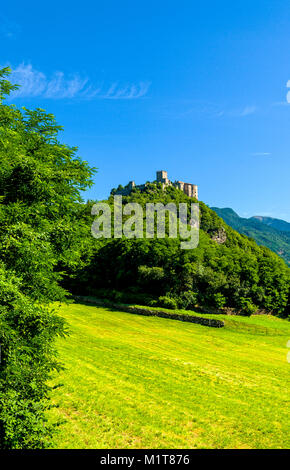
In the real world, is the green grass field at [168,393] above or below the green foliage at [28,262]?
below

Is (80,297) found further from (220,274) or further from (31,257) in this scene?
(31,257)

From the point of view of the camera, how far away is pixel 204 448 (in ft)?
33.1

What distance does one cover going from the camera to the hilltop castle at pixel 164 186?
470 ft

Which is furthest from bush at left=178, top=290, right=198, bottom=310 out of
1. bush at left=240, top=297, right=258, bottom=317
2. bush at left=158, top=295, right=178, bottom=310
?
bush at left=240, top=297, right=258, bottom=317

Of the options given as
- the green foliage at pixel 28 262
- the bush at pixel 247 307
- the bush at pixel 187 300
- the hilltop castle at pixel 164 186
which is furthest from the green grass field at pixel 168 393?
the hilltop castle at pixel 164 186

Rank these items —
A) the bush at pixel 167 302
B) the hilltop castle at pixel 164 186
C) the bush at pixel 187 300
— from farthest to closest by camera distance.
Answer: the hilltop castle at pixel 164 186, the bush at pixel 187 300, the bush at pixel 167 302

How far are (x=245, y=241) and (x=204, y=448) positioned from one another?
108611 millimetres

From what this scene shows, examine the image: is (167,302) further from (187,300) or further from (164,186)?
(164,186)

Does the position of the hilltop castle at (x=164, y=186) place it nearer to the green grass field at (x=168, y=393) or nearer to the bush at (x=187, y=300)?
the bush at (x=187, y=300)

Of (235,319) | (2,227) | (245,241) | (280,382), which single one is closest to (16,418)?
(2,227)

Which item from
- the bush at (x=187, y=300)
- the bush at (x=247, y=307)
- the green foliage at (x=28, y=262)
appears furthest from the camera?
the bush at (x=187, y=300)

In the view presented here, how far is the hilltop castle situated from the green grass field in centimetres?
11884

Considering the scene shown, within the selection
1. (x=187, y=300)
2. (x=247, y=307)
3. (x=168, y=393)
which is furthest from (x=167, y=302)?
(x=168, y=393)

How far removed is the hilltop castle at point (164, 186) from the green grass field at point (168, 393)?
119 meters
